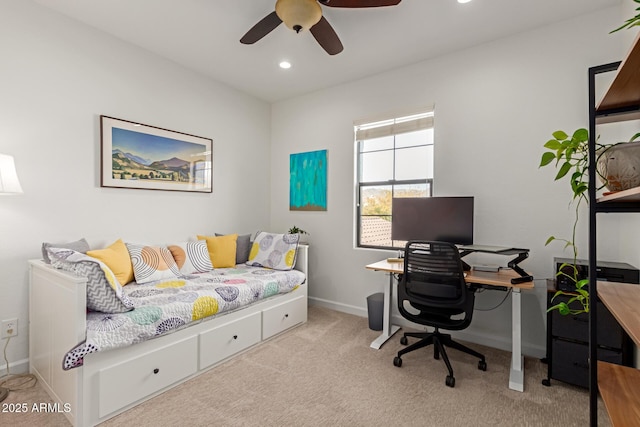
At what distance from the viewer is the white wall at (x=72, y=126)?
227 cm

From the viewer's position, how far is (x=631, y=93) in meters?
1.08

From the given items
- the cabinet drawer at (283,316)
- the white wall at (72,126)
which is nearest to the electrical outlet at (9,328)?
the white wall at (72,126)

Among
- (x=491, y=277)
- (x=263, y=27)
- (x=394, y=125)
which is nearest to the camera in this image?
(x=263, y=27)

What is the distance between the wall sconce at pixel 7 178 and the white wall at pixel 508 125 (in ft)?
9.82

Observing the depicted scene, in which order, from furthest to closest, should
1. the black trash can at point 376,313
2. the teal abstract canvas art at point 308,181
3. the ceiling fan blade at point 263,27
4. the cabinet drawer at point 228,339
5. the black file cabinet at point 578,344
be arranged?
1. the teal abstract canvas art at point 308,181
2. the black trash can at point 376,313
3. the cabinet drawer at point 228,339
4. the ceiling fan blade at point 263,27
5. the black file cabinet at point 578,344

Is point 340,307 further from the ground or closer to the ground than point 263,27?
closer to the ground

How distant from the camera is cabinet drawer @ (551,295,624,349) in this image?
78.5 inches

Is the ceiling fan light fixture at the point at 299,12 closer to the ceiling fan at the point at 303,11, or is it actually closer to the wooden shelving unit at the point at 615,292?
the ceiling fan at the point at 303,11

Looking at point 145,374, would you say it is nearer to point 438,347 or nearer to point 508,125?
point 438,347

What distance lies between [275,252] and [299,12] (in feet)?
7.71

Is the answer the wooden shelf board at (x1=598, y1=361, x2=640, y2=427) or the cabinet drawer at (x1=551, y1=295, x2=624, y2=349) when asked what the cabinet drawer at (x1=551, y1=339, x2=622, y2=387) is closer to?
the cabinet drawer at (x1=551, y1=295, x2=624, y2=349)

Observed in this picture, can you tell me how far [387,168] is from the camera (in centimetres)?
355

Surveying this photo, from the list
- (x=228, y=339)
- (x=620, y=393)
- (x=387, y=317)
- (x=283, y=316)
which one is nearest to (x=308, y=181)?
(x=283, y=316)

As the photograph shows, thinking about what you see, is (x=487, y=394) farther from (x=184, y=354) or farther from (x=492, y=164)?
(x=184, y=354)
